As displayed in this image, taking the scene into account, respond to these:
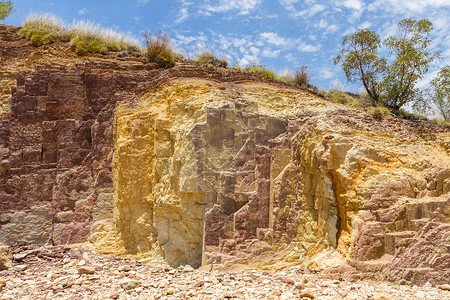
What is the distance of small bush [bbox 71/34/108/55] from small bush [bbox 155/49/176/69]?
1.81 metres

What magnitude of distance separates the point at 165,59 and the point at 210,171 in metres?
4.34

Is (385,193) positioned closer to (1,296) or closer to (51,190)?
(1,296)

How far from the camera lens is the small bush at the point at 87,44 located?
1009 centimetres

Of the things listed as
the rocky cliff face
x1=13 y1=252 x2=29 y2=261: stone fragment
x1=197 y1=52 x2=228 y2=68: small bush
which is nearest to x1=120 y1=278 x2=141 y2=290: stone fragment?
the rocky cliff face

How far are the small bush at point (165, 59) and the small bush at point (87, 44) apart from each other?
181cm

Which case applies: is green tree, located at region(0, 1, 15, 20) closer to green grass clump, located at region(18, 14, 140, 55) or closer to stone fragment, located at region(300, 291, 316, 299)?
green grass clump, located at region(18, 14, 140, 55)

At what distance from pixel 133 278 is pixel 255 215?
272 cm

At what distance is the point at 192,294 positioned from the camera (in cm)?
538

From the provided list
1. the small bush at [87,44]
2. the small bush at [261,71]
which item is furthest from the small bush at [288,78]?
the small bush at [87,44]

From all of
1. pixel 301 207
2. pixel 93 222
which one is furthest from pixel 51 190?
pixel 301 207

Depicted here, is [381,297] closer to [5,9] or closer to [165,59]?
[165,59]

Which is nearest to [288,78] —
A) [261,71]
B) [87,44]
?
[261,71]

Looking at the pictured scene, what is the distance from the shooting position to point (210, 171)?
7277 millimetres

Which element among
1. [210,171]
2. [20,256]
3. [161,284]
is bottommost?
[20,256]
